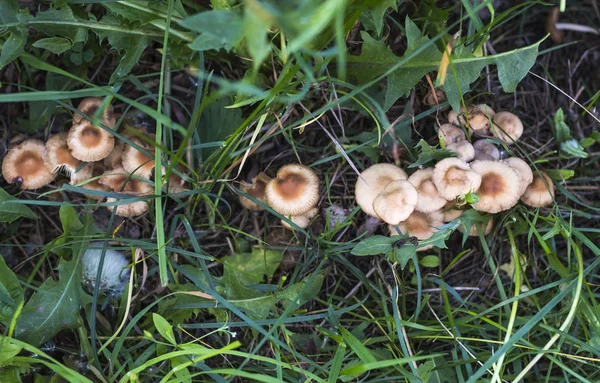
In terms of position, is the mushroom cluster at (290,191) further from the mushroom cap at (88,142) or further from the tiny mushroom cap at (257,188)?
the mushroom cap at (88,142)

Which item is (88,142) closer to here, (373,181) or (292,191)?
(292,191)

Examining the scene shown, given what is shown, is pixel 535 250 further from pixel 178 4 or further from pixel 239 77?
pixel 178 4

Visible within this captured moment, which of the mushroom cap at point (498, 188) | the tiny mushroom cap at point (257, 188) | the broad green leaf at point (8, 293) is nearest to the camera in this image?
the broad green leaf at point (8, 293)

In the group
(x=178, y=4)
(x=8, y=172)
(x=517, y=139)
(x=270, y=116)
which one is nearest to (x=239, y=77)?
(x=270, y=116)

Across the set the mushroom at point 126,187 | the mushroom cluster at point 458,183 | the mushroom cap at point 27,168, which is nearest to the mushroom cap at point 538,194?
the mushroom cluster at point 458,183

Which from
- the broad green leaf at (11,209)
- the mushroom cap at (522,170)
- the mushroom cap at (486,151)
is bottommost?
the mushroom cap at (522,170)

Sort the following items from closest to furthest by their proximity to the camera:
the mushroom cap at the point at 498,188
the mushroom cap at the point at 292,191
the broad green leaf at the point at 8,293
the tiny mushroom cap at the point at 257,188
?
1. the broad green leaf at the point at 8,293
2. the mushroom cap at the point at 498,188
3. the mushroom cap at the point at 292,191
4. the tiny mushroom cap at the point at 257,188

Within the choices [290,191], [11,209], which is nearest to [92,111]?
[11,209]
